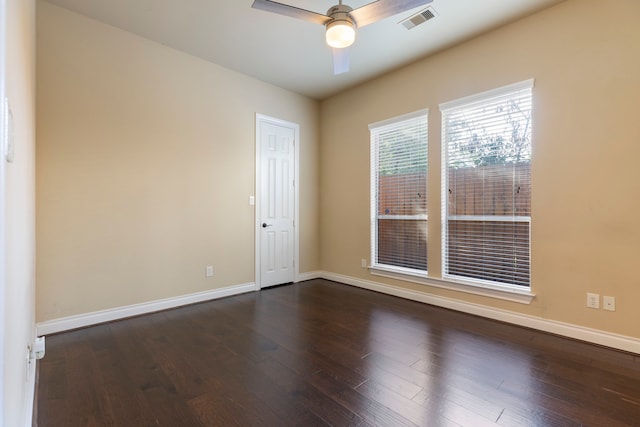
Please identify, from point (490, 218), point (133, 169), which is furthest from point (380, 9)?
point (133, 169)

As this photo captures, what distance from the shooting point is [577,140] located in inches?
104

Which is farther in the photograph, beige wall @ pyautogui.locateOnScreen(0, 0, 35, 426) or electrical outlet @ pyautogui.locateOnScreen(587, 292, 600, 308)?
electrical outlet @ pyautogui.locateOnScreen(587, 292, 600, 308)

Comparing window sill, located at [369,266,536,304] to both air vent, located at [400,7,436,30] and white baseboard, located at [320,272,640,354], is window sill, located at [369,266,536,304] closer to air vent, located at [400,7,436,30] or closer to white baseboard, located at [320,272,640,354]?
white baseboard, located at [320,272,640,354]

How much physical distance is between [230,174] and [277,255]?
4.49 feet

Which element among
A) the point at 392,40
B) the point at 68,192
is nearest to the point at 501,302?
the point at 392,40

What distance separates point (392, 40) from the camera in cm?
326

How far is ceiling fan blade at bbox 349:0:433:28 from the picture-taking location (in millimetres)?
2135

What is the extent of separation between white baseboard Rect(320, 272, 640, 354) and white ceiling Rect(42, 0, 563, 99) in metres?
2.87

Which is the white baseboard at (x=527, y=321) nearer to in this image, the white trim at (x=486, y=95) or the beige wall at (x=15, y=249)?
the white trim at (x=486, y=95)

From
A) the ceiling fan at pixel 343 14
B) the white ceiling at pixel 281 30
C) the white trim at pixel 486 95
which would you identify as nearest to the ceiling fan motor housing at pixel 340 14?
the ceiling fan at pixel 343 14

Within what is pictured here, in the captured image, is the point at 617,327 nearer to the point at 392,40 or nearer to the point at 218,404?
the point at 218,404

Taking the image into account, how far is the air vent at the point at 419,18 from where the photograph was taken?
2783mm

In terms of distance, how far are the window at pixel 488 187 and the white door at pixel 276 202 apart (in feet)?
7.27

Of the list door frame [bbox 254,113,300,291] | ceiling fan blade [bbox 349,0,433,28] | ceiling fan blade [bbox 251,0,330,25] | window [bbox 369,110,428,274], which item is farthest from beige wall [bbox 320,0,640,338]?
door frame [bbox 254,113,300,291]
